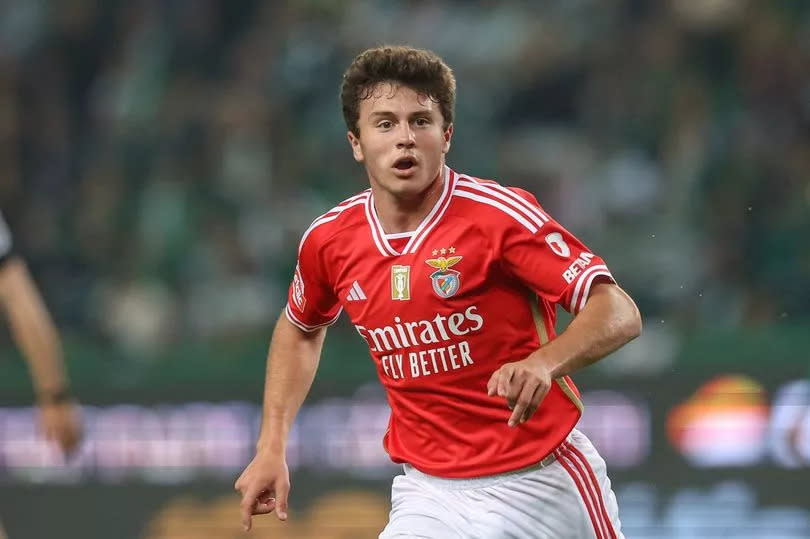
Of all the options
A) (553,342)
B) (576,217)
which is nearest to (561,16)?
(576,217)

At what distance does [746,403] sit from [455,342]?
3570mm

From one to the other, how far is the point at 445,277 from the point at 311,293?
1.92 feet

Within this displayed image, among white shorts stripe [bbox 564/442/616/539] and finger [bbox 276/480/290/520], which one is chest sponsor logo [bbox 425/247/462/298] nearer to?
white shorts stripe [bbox 564/442/616/539]

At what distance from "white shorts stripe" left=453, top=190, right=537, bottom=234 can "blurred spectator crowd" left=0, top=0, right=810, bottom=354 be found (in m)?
3.94

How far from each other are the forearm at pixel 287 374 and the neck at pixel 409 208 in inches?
23.8

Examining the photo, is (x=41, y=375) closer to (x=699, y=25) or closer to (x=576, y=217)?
(x=576, y=217)

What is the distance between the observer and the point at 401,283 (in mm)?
3439

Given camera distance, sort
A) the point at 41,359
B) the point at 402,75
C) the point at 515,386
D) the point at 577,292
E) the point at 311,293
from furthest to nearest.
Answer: the point at 41,359 → the point at 311,293 → the point at 402,75 → the point at 577,292 → the point at 515,386

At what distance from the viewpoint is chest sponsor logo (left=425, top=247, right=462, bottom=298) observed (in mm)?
3377

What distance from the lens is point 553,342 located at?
3.03 meters

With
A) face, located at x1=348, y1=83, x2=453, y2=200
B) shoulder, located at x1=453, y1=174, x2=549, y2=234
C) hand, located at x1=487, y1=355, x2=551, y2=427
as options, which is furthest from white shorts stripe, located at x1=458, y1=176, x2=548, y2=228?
hand, located at x1=487, y1=355, x2=551, y2=427

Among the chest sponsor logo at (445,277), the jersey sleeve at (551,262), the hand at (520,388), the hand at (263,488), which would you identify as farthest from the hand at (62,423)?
the hand at (520,388)

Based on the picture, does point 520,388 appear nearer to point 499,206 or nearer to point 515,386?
point 515,386

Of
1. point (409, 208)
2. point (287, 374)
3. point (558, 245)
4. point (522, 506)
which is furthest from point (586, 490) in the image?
point (287, 374)
